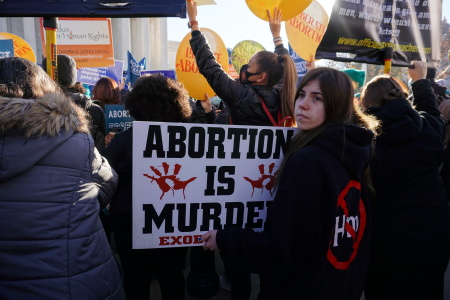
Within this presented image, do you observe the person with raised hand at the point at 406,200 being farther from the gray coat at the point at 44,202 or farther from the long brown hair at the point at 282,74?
the gray coat at the point at 44,202

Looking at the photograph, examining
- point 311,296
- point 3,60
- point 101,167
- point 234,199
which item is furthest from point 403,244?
point 3,60

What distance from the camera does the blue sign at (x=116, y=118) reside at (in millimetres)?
2957

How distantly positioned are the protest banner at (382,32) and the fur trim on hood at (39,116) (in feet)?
7.72

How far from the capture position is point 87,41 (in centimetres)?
577

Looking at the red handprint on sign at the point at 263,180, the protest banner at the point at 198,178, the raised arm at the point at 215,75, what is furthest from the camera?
the raised arm at the point at 215,75

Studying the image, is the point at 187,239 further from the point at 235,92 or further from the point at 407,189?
the point at 407,189

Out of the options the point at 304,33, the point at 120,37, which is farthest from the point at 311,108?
the point at 120,37

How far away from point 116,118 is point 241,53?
442cm

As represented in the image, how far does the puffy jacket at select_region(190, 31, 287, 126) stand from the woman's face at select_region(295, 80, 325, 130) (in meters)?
0.77

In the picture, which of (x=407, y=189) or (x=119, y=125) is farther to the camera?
(x=119, y=125)

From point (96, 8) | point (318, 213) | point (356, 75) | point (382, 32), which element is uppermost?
point (382, 32)

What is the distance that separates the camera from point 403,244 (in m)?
1.92

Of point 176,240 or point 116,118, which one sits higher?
point 116,118

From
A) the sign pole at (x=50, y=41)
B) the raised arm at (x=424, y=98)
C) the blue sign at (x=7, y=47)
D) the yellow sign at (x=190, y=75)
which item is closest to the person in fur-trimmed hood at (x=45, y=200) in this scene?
the sign pole at (x=50, y=41)
